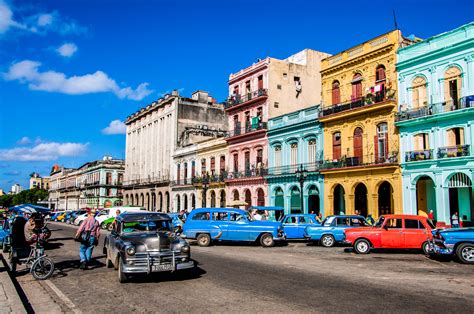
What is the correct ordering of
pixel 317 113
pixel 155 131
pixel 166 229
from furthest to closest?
pixel 155 131 < pixel 317 113 < pixel 166 229

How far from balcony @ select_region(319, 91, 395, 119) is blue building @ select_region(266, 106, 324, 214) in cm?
127

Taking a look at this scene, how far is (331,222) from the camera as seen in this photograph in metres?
20.2

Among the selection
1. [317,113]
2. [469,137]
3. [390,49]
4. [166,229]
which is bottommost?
[166,229]

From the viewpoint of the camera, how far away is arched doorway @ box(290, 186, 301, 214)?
111ft

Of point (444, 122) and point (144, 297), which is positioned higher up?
point (444, 122)

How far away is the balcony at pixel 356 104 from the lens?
1073 inches

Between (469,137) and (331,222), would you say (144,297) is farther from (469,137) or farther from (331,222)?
(469,137)

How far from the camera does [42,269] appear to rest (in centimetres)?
1073

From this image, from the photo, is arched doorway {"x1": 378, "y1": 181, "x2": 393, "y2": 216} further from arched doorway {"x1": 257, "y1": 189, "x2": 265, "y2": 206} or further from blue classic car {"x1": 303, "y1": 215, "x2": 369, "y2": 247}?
arched doorway {"x1": 257, "y1": 189, "x2": 265, "y2": 206}

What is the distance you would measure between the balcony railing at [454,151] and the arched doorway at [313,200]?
10.2 meters

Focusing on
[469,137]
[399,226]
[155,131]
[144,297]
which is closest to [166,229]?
[144,297]

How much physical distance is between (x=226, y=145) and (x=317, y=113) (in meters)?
13.1

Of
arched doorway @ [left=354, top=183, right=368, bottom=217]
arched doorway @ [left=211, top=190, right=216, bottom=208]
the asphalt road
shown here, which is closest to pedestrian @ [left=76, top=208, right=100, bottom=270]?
→ the asphalt road

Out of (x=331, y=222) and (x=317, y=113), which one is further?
(x=317, y=113)
